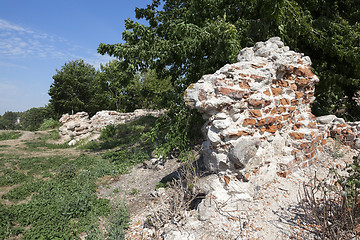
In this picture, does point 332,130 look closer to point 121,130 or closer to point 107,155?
point 107,155

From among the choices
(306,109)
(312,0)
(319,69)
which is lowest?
(306,109)

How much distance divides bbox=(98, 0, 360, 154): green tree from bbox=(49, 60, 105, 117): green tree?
2076cm

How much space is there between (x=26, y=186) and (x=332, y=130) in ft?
27.0

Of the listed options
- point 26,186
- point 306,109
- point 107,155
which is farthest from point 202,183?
point 107,155

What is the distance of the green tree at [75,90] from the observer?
2381 cm

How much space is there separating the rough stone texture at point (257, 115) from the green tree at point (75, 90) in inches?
935

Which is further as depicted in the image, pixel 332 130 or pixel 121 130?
pixel 121 130

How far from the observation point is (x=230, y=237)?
252 centimetres

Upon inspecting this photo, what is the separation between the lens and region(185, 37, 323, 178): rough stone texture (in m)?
3.31

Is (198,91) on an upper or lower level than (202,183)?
upper

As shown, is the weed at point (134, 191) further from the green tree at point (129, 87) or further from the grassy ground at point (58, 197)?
the green tree at point (129, 87)

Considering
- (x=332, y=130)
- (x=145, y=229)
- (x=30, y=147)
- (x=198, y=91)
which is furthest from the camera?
(x=30, y=147)

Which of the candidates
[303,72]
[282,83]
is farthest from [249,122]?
[303,72]

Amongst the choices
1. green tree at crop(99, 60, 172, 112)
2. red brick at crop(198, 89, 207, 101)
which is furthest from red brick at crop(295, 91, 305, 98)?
green tree at crop(99, 60, 172, 112)
